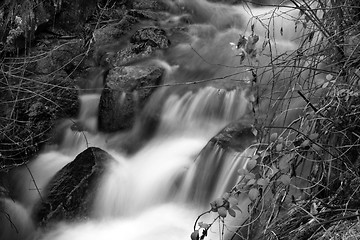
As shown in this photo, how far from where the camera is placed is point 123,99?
560 cm

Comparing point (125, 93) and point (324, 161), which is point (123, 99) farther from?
point (324, 161)

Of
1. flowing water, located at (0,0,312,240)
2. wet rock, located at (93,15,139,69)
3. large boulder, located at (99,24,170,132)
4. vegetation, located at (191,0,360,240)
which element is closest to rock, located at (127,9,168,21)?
wet rock, located at (93,15,139,69)

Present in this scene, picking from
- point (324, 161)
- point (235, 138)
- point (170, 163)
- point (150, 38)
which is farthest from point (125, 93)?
point (324, 161)

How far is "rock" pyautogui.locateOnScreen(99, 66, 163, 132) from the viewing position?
5.60m

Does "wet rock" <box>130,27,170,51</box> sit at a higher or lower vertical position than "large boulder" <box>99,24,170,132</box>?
higher

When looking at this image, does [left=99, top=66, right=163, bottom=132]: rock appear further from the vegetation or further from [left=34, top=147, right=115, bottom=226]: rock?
the vegetation

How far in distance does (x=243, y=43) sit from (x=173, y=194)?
7.92ft

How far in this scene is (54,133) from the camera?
5.65m

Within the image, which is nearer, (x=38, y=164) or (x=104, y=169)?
(x=104, y=169)

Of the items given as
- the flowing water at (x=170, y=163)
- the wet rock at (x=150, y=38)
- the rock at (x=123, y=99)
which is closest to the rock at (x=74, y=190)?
the flowing water at (x=170, y=163)

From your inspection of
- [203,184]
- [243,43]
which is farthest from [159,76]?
[243,43]

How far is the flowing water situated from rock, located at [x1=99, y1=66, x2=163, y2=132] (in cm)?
15

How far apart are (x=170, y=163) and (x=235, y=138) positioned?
84 cm

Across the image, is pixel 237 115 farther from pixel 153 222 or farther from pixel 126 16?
pixel 126 16
